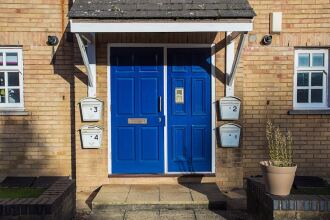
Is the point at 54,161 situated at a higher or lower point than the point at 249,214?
higher

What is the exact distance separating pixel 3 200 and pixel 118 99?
10.3 feet

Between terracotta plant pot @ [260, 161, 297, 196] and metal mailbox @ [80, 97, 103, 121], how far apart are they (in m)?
3.43

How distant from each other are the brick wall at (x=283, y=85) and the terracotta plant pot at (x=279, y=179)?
279 cm

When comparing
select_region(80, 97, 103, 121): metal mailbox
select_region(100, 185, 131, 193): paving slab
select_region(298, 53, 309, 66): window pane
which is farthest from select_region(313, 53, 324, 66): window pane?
select_region(100, 185, 131, 193): paving slab

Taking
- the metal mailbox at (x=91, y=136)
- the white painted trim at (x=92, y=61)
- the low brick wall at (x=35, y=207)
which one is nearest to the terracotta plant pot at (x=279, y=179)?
the low brick wall at (x=35, y=207)

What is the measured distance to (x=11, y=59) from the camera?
25.6ft

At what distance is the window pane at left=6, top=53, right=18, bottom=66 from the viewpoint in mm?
7805

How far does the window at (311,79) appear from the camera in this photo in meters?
7.89

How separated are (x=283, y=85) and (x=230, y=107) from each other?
3.77 ft

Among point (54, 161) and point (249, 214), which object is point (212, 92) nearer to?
point (249, 214)

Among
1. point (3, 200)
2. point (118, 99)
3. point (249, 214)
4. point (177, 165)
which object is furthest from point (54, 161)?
point (249, 214)

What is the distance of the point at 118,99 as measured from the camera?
772cm

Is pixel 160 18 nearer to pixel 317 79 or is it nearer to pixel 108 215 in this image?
pixel 108 215

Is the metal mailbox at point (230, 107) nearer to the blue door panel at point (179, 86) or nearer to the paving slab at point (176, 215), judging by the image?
the blue door panel at point (179, 86)
